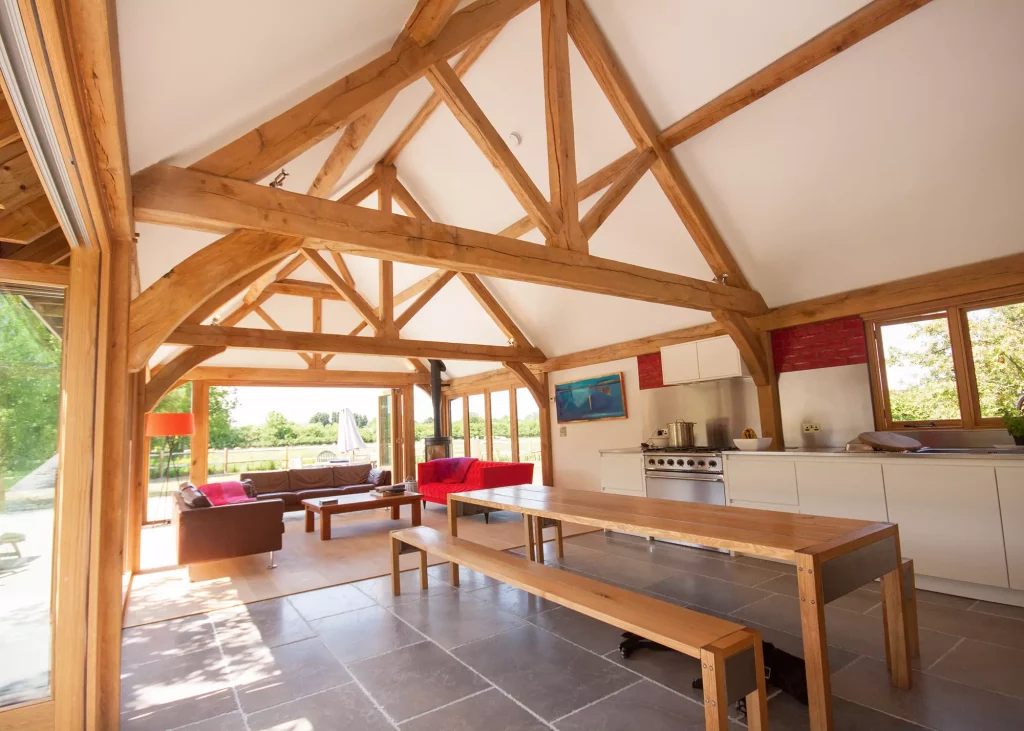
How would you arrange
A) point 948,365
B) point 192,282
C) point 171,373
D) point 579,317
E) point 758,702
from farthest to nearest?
point 579,317, point 171,373, point 948,365, point 192,282, point 758,702

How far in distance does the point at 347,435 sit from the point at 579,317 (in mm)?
5598

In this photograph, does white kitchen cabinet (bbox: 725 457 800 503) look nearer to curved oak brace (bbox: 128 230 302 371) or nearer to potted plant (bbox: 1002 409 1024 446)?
potted plant (bbox: 1002 409 1024 446)

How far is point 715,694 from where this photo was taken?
1.74m

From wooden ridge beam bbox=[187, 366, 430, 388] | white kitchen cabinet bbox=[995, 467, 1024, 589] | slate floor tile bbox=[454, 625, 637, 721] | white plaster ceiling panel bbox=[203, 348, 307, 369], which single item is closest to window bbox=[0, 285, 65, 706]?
slate floor tile bbox=[454, 625, 637, 721]

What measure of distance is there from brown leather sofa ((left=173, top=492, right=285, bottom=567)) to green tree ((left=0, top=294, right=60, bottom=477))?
2.90 m

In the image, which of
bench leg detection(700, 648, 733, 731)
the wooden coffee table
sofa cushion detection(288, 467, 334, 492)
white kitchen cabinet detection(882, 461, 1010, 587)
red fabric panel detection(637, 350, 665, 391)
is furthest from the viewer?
sofa cushion detection(288, 467, 334, 492)

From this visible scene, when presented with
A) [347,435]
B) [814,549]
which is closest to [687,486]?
[814,549]

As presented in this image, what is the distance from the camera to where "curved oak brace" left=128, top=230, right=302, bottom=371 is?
284 cm

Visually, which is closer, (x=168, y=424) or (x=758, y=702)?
(x=758, y=702)

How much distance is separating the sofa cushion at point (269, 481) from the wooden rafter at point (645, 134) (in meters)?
6.87

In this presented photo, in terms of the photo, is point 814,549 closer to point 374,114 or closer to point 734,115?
point 734,115

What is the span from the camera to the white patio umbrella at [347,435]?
10.4 m

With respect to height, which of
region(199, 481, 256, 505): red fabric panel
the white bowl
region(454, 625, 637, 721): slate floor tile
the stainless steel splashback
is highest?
the stainless steel splashback

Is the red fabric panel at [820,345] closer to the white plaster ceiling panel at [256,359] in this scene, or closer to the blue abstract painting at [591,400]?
the blue abstract painting at [591,400]
